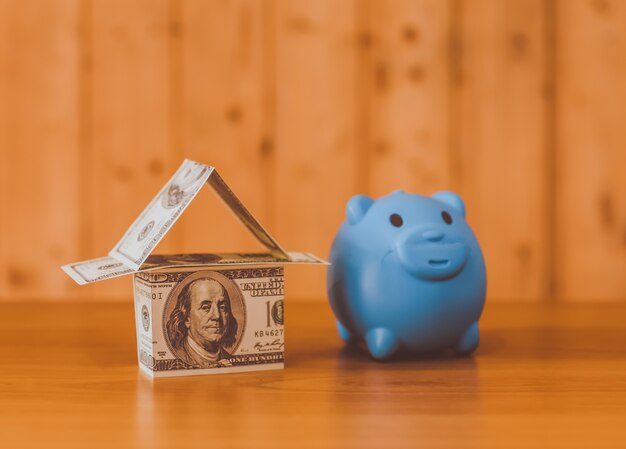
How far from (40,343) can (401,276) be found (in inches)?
19.6

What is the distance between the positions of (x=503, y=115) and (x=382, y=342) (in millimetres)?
794

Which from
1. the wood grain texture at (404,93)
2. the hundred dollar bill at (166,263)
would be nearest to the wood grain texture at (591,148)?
the wood grain texture at (404,93)

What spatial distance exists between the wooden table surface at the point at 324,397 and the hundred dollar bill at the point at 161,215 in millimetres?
132

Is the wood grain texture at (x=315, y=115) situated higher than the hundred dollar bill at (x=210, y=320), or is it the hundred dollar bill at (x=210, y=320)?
the wood grain texture at (x=315, y=115)

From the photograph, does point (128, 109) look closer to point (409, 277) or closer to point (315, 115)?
point (315, 115)

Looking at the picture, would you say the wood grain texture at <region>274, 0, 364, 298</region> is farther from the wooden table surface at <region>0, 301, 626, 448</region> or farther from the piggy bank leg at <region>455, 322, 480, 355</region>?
the piggy bank leg at <region>455, 322, 480, 355</region>

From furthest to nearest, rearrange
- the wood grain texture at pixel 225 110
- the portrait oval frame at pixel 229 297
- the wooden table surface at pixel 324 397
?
the wood grain texture at pixel 225 110, the portrait oval frame at pixel 229 297, the wooden table surface at pixel 324 397

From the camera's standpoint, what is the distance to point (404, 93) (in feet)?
5.54

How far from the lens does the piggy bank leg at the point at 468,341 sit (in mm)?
1061

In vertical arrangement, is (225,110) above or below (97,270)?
above

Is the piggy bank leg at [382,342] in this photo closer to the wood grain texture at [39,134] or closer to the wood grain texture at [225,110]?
the wood grain texture at [225,110]

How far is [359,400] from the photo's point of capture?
877 mm

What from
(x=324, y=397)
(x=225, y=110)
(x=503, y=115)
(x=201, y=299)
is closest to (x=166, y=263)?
(x=201, y=299)

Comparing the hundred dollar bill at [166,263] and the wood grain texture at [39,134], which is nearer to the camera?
the hundred dollar bill at [166,263]
